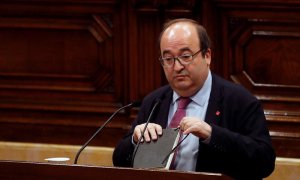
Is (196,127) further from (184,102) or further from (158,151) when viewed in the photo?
(184,102)

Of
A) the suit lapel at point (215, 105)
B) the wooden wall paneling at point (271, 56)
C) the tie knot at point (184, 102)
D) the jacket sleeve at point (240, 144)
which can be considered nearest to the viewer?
the jacket sleeve at point (240, 144)

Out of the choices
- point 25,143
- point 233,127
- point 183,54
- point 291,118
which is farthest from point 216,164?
point 25,143

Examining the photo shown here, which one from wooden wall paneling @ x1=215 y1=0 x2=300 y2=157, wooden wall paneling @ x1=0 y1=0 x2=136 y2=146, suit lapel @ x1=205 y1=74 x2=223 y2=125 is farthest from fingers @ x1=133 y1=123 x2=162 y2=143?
wooden wall paneling @ x1=0 y1=0 x2=136 y2=146

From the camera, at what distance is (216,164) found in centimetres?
323

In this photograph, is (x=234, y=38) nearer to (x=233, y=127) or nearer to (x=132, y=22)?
(x=132, y=22)

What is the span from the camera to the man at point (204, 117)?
10.4ft

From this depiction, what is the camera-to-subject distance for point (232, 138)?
10.3ft

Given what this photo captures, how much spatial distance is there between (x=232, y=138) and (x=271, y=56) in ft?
4.49

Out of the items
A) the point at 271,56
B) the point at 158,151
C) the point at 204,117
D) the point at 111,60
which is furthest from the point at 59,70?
the point at 158,151

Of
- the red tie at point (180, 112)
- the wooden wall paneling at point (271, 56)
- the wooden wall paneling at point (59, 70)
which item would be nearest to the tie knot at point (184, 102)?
the red tie at point (180, 112)

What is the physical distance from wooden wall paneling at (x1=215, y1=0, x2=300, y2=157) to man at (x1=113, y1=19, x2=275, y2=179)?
3.41ft

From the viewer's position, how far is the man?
3166mm

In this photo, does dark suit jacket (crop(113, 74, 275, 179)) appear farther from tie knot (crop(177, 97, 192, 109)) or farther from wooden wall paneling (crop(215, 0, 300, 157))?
wooden wall paneling (crop(215, 0, 300, 157))

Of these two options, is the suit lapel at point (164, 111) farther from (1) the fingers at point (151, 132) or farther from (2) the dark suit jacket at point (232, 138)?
(1) the fingers at point (151, 132)
